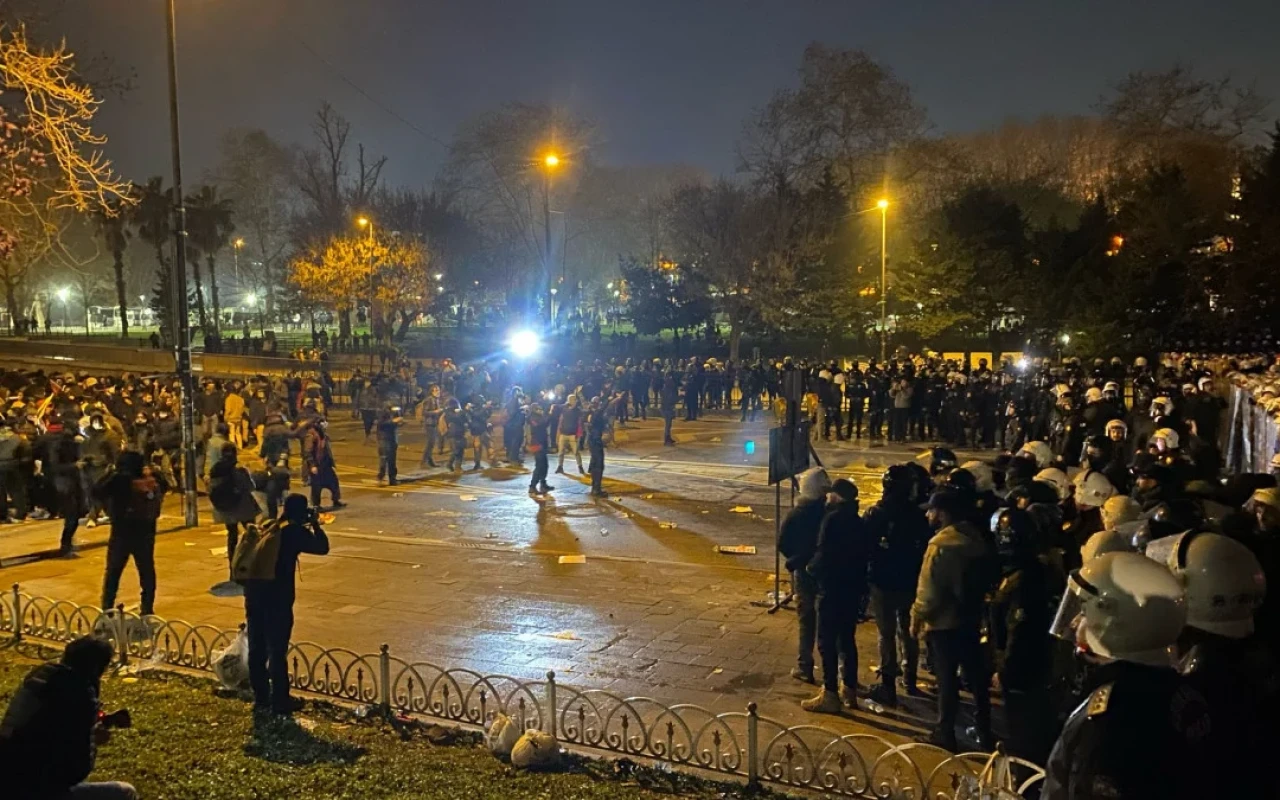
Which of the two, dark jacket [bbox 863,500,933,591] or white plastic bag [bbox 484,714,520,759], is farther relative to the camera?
dark jacket [bbox 863,500,933,591]

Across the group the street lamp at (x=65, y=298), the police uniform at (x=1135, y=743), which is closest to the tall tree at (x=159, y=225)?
the street lamp at (x=65, y=298)

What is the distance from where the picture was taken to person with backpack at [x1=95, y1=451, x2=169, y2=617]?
8.69 metres

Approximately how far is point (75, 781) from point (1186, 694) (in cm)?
431

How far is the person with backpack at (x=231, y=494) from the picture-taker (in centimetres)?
1074

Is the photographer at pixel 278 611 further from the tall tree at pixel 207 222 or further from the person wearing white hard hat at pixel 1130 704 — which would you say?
the tall tree at pixel 207 222

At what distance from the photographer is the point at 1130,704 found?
259 cm

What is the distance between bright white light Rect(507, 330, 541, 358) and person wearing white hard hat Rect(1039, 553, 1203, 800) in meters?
39.8

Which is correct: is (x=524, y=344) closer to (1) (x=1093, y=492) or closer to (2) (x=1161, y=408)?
(2) (x=1161, y=408)

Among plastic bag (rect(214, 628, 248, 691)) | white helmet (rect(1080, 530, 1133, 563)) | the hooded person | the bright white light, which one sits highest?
the bright white light

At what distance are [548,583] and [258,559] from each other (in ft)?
14.5

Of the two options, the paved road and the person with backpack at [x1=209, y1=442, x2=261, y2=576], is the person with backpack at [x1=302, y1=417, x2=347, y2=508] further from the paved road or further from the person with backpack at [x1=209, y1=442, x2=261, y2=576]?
the person with backpack at [x1=209, y1=442, x2=261, y2=576]

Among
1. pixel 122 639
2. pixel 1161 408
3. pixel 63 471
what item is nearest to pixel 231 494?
pixel 122 639

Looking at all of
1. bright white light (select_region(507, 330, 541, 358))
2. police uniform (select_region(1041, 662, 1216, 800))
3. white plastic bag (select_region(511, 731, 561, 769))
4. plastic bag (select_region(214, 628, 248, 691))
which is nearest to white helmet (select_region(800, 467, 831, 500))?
white plastic bag (select_region(511, 731, 561, 769))

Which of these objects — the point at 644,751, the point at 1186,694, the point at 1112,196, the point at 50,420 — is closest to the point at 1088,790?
the point at 1186,694
